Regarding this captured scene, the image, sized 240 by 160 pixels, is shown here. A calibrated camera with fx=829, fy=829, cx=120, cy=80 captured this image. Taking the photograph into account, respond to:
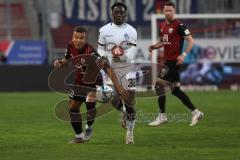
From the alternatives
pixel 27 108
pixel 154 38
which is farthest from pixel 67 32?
pixel 27 108

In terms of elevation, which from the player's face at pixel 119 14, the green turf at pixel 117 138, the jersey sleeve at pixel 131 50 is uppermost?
the player's face at pixel 119 14

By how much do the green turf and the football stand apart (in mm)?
670

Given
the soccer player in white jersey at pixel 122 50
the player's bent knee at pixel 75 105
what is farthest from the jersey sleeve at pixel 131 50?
the player's bent knee at pixel 75 105

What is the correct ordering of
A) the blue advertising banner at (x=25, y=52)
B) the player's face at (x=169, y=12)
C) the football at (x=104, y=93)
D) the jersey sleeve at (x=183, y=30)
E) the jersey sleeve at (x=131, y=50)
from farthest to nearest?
1. the blue advertising banner at (x=25, y=52)
2. the jersey sleeve at (x=183, y=30)
3. the player's face at (x=169, y=12)
4. the football at (x=104, y=93)
5. the jersey sleeve at (x=131, y=50)

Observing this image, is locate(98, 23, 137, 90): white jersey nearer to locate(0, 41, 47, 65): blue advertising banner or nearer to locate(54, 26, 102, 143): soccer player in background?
locate(54, 26, 102, 143): soccer player in background

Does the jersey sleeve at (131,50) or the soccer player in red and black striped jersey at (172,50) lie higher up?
the jersey sleeve at (131,50)

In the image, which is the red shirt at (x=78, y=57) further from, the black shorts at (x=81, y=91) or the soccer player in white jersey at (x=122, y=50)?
the soccer player in white jersey at (x=122, y=50)

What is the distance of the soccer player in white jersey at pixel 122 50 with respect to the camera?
1310cm

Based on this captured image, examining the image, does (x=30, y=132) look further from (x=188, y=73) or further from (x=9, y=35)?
(x=9, y=35)

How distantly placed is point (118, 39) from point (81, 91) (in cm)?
101

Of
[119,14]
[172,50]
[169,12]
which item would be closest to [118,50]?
[119,14]

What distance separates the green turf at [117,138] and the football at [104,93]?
0.67 meters

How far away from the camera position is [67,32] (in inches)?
1377

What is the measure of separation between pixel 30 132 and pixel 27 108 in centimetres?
708
